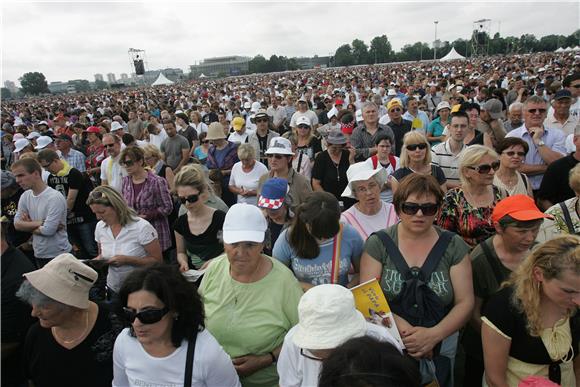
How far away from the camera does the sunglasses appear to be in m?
1.85

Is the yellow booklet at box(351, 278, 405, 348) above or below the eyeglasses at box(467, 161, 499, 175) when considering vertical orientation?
below

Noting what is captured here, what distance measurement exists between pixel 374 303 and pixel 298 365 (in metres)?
0.55

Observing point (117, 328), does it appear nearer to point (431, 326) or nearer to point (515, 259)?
point (431, 326)

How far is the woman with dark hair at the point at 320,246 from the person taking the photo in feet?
8.10

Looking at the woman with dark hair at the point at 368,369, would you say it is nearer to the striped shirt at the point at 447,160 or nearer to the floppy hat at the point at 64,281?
the floppy hat at the point at 64,281

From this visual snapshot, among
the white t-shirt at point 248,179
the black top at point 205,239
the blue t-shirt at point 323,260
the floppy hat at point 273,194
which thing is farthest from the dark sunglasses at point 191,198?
the white t-shirt at point 248,179

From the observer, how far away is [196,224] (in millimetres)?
3393

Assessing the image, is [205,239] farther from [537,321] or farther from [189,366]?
[537,321]

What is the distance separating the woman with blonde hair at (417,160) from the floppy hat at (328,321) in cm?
238

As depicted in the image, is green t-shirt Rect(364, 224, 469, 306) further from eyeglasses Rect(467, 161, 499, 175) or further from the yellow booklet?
eyeglasses Rect(467, 161, 499, 175)

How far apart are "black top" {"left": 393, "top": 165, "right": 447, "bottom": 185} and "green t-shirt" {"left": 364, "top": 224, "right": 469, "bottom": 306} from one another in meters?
1.69

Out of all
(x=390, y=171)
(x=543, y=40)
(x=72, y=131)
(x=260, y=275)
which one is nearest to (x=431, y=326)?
(x=260, y=275)

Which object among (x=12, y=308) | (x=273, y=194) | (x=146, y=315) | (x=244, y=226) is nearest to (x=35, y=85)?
(x=12, y=308)

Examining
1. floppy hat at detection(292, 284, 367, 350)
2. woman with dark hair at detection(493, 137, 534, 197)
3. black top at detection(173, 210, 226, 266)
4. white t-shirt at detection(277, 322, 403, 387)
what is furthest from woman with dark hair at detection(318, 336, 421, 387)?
woman with dark hair at detection(493, 137, 534, 197)
